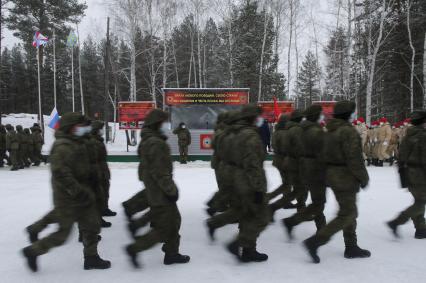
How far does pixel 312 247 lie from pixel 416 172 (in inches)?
81.8

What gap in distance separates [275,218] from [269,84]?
28.8 metres

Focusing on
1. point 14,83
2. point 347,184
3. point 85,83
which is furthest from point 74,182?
Result: point 14,83

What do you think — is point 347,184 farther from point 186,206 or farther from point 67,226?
point 186,206

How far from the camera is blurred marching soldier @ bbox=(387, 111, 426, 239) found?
535 centimetres

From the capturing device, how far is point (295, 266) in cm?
456

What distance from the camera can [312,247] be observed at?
179 inches

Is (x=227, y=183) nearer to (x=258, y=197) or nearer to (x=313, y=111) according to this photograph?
(x=258, y=197)

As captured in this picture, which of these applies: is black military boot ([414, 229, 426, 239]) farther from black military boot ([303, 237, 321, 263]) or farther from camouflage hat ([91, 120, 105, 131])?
camouflage hat ([91, 120, 105, 131])

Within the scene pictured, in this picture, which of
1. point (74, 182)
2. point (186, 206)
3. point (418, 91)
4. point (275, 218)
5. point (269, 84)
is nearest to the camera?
point (74, 182)

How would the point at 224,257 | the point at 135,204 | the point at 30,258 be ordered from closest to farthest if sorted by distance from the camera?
1. the point at 30,258
2. the point at 224,257
3. the point at 135,204

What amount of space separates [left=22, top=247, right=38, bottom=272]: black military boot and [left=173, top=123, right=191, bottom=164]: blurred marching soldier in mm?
11415

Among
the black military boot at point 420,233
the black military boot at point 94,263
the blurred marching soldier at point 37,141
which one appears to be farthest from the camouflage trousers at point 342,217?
the blurred marching soldier at point 37,141

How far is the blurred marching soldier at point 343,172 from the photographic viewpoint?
175 inches

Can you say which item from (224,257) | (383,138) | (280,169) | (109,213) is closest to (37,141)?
(109,213)
